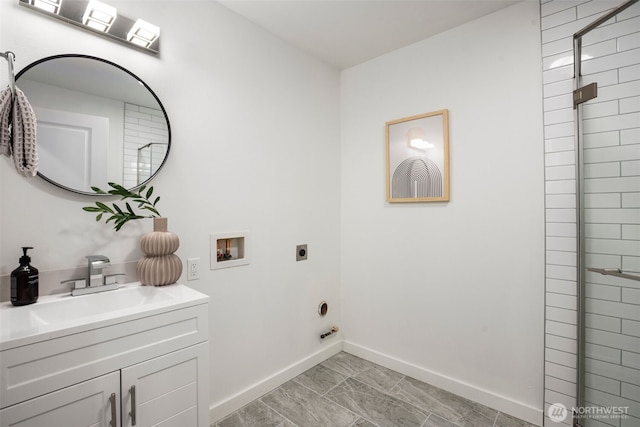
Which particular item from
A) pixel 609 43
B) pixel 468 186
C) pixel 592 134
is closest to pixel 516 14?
pixel 609 43

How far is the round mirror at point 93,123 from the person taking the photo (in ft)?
4.30

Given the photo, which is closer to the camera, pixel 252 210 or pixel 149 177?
pixel 149 177

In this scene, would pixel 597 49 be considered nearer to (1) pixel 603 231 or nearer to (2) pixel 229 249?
(1) pixel 603 231

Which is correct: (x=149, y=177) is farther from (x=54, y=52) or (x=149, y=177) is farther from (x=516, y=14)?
(x=516, y=14)

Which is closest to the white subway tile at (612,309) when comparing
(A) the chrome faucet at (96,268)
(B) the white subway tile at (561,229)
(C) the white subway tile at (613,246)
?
(C) the white subway tile at (613,246)

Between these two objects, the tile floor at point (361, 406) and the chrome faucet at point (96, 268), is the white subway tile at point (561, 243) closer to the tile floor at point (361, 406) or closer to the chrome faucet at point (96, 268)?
the tile floor at point (361, 406)

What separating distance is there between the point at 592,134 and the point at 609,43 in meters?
0.42

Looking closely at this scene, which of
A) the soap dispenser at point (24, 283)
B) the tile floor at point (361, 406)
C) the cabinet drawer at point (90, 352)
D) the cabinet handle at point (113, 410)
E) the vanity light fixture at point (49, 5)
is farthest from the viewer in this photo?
the tile floor at point (361, 406)

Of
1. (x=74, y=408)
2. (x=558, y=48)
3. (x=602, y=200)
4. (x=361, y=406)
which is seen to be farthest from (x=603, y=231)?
(x=74, y=408)

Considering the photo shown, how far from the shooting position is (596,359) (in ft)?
5.16

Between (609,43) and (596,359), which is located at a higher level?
(609,43)

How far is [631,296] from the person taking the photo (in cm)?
137

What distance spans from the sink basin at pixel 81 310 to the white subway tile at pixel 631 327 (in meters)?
1.91

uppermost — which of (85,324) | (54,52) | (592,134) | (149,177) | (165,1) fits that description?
(165,1)
